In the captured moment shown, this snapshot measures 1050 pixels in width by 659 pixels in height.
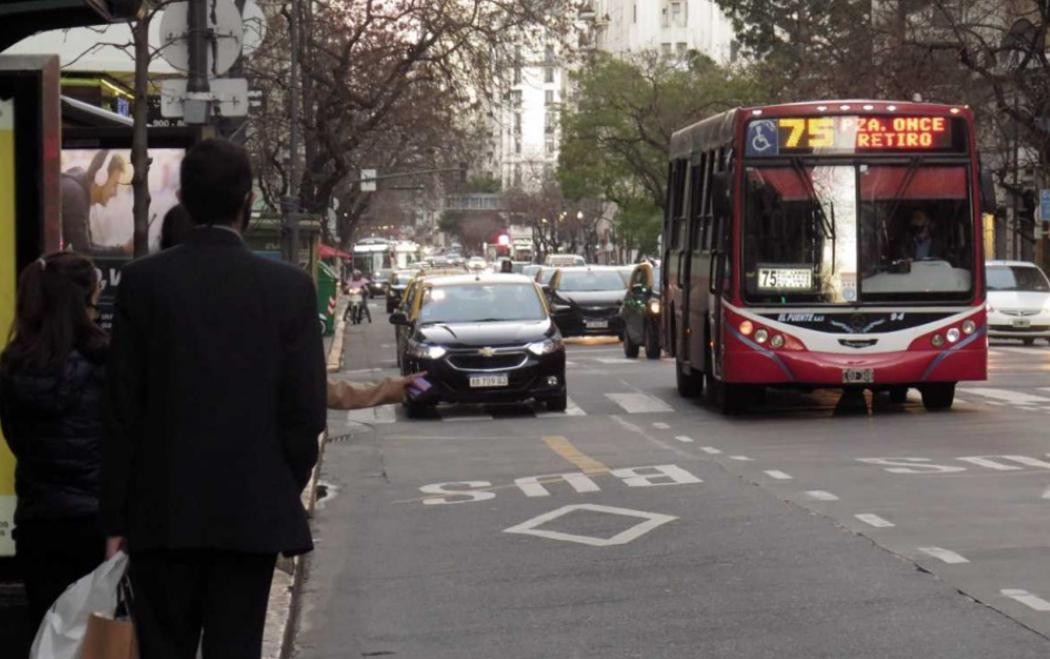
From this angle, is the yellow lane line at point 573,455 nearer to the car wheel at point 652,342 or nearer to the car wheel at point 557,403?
the car wheel at point 557,403

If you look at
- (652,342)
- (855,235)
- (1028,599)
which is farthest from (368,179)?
(1028,599)

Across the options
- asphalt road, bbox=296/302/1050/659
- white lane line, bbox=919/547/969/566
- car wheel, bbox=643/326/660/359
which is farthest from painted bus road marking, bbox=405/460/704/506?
car wheel, bbox=643/326/660/359

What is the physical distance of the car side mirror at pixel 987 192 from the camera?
20875 mm

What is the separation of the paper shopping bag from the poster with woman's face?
28.8 ft

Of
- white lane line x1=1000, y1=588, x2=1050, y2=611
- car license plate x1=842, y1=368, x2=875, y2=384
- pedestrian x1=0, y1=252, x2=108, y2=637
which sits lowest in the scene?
white lane line x1=1000, y1=588, x2=1050, y2=611

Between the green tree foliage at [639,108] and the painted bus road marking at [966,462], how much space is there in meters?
59.8

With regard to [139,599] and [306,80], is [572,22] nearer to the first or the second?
[306,80]

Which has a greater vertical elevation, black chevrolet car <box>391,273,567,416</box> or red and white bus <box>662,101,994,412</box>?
red and white bus <box>662,101,994,412</box>

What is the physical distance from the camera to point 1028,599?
9.80 m

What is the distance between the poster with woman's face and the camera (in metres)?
14.5

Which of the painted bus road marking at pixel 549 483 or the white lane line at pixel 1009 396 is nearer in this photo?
the painted bus road marking at pixel 549 483

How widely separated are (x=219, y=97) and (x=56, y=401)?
8.35 m

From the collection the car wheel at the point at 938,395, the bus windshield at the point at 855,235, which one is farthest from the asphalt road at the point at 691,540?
the bus windshield at the point at 855,235

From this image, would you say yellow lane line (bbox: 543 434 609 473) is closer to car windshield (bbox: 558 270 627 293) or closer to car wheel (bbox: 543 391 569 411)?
car wheel (bbox: 543 391 569 411)
